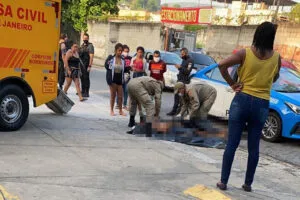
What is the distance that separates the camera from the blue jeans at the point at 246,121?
4844 millimetres

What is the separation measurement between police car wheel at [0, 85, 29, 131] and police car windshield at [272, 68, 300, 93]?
15.5 feet

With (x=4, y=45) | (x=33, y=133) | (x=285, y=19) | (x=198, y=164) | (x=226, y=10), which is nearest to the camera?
(x=198, y=164)

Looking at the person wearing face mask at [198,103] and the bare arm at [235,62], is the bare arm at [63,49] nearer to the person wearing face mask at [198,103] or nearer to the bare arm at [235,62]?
the person wearing face mask at [198,103]

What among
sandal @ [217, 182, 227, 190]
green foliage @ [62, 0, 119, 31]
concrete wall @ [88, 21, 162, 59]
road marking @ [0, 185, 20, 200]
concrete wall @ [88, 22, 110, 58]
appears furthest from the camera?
green foliage @ [62, 0, 119, 31]

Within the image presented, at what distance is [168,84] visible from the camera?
1605 cm

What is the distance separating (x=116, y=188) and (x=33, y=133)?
293cm

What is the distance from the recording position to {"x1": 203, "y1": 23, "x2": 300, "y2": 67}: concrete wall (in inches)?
894

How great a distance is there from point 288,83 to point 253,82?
14.4 feet

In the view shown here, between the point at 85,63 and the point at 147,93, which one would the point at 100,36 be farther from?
the point at 147,93

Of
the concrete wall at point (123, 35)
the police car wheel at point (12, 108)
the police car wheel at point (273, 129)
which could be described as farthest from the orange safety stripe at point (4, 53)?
the concrete wall at point (123, 35)

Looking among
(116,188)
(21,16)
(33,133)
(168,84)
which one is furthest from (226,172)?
(168,84)

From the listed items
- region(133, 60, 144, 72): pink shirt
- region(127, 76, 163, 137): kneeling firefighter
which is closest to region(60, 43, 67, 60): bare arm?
region(133, 60, 144, 72): pink shirt

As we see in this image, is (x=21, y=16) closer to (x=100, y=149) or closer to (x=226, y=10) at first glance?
(x=100, y=149)

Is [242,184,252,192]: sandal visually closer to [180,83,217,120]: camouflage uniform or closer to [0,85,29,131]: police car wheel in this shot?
[180,83,217,120]: camouflage uniform
